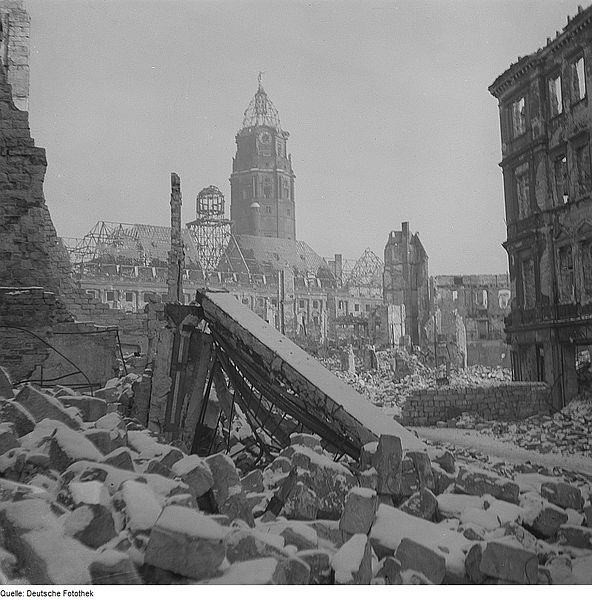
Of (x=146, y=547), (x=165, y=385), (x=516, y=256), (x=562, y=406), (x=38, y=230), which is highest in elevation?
(x=38, y=230)

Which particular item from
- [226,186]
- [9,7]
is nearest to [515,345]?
[226,186]

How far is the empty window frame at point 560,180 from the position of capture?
412 centimetres

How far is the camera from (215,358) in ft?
13.3

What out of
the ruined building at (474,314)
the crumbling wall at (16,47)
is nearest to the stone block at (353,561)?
the ruined building at (474,314)

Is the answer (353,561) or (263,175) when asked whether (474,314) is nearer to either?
(263,175)

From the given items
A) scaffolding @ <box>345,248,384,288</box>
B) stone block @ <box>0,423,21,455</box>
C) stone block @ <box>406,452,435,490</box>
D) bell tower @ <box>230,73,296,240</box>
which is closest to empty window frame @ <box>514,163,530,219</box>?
scaffolding @ <box>345,248,384,288</box>

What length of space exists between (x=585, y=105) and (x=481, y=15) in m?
1.01

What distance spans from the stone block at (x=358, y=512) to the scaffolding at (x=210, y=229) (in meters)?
3.20

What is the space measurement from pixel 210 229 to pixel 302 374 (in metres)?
2.86

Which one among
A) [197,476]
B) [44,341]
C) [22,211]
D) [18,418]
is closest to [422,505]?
[197,476]

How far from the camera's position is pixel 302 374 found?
348 cm

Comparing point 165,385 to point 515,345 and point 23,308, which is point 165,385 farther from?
point 515,345

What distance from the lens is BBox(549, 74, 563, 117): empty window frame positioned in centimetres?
410
